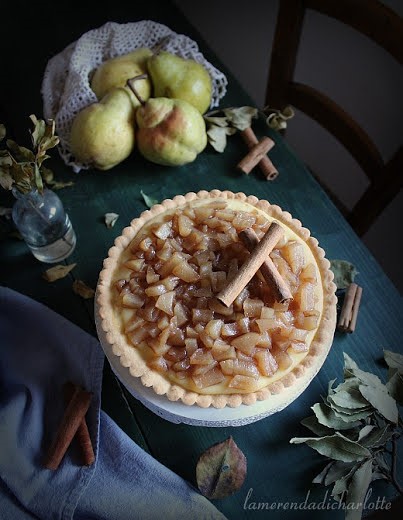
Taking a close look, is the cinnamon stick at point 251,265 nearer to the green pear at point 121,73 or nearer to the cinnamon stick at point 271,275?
the cinnamon stick at point 271,275

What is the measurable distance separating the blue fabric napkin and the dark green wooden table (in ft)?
0.17

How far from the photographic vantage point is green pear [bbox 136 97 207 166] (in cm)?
146

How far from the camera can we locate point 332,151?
2.47m

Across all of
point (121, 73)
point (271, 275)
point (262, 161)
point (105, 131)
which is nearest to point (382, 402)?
point (271, 275)

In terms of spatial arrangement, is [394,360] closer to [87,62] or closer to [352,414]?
[352,414]

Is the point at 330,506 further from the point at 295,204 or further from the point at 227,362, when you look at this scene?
the point at 295,204

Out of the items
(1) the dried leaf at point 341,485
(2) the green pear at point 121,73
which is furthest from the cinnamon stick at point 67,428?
(2) the green pear at point 121,73

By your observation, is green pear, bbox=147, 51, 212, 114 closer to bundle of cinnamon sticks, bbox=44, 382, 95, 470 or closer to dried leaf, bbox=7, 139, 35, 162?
dried leaf, bbox=7, 139, 35, 162

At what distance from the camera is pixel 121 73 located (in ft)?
5.20

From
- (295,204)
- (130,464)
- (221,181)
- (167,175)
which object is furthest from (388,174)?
(130,464)

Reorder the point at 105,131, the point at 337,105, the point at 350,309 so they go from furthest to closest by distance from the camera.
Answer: the point at 337,105 < the point at 105,131 < the point at 350,309

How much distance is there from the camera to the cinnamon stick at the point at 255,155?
156 cm

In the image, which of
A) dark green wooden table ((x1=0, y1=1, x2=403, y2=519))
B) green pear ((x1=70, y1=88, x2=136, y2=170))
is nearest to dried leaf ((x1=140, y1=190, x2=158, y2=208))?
dark green wooden table ((x1=0, y1=1, x2=403, y2=519))

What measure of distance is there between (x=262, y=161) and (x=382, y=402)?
30.8 inches
